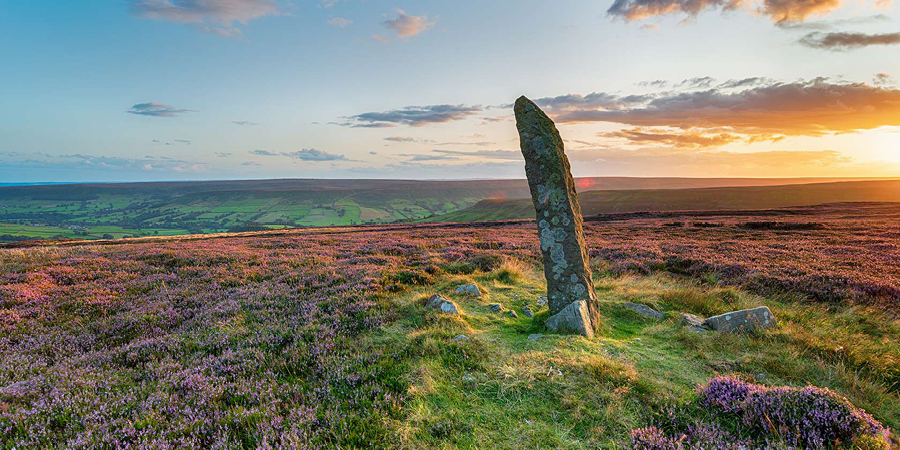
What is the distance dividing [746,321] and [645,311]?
2.09 m

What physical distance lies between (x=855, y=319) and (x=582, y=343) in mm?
7328

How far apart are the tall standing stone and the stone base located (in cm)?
3

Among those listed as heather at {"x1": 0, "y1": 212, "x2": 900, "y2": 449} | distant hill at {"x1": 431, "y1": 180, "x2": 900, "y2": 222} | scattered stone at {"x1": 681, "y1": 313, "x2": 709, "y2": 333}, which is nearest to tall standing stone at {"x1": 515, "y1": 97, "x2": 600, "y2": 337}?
heather at {"x1": 0, "y1": 212, "x2": 900, "y2": 449}

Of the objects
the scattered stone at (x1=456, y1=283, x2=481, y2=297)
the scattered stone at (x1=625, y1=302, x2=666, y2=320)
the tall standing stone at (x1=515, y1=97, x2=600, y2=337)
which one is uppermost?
the tall standing stone at (x1=515, y1=97, x2=600, y2=337)

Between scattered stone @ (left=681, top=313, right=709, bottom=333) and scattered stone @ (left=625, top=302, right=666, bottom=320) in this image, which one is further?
scattered stone @ (left=625, top=302, right=666, bottom=320)

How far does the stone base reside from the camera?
696 cm

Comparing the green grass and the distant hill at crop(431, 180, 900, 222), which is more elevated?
the distant hill at crop(431, 180, 900, 222)

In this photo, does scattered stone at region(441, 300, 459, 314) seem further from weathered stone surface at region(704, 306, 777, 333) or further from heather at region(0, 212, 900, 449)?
weathered stone surface at region(704, 306, 777, 333)

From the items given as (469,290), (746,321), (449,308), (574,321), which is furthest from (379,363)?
(746,321)

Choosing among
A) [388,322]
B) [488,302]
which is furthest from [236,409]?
[488,302]

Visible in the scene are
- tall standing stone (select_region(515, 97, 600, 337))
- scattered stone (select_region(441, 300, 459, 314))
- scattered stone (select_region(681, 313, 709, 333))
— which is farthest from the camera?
scattered stone (select_region(441, 300, 459, 314))

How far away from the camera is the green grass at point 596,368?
4.19 metres

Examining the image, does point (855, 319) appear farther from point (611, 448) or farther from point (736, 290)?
point (611, 448)

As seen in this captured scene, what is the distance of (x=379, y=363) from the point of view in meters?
5.75
